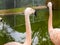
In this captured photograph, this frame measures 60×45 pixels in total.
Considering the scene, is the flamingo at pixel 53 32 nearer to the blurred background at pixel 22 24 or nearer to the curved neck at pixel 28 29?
the blurred background at pixel 22 24

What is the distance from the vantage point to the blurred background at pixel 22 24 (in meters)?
1.69

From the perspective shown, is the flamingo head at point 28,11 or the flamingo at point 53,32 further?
the flamingo at point 53,32

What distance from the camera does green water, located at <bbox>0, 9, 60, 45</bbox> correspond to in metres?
1.71

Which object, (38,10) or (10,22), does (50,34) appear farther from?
(10,22)

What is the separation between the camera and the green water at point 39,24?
67.3 inches

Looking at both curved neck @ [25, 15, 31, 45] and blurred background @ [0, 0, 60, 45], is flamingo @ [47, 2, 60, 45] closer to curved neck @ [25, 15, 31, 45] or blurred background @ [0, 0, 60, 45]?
blurred background @ [0, 0, 60, 45]

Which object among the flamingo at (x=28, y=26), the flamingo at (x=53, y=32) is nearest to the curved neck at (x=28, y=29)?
the flamingo at (x=28, y=26)

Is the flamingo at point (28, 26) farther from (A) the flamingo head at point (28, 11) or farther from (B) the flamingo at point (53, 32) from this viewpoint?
(B) the flamingo at point (53, 32)

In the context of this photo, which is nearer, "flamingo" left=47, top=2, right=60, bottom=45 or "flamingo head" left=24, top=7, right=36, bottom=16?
"flamingo head" left=24, top=7, right=36, bottom=16

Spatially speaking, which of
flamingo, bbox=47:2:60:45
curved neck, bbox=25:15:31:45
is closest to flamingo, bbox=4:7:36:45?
curved neck, bbox=25:15:31:45

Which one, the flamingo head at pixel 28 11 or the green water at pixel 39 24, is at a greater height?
the flamingo head at pixel 28 11

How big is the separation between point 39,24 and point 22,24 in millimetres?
206

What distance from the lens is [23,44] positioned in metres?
1.62

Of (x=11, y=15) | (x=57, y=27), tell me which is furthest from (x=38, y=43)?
(x=11, y=15)
